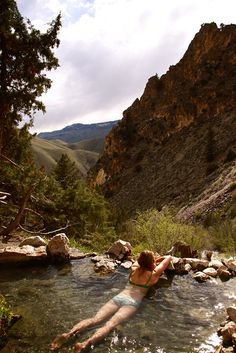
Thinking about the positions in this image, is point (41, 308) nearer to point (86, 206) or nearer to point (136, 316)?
point (136, 316)

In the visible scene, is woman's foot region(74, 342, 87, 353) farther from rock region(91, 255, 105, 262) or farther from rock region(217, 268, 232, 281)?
rock region(91, 255, 105, 262)

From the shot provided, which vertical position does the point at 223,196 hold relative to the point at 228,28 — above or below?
below

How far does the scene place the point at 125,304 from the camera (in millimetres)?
7910

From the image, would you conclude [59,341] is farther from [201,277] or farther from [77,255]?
[77,255]

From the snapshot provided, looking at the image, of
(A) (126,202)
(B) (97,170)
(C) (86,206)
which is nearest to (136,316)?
(C) (86,206)

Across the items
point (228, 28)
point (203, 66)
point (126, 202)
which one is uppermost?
point (228, 28)

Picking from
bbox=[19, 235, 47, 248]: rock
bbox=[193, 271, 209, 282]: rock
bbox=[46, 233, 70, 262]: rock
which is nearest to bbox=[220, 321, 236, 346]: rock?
bbox=[193, 271, 209, 282]: rock

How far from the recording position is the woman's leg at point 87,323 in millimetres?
6355

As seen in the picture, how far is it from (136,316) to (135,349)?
4.78 feet

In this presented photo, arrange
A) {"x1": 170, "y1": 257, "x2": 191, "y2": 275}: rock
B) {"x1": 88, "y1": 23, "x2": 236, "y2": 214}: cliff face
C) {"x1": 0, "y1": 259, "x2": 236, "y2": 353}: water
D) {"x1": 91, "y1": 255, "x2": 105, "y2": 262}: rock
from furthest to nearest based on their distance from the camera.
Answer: {"x1": 88, "y1": 23, "x2": 236, "y2": 214}: cliff face, {"x1": 91, "y1": 255, "x2": 105, "y2": 262}: rock, {"x1": 170, "y1": 257, "x2": 191, "y2": 275}: rock, {"x1": 0, "y1": 259, "x2": 236, "y2": 353}: water

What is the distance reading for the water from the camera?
21.5 ft

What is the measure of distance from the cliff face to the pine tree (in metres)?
34.7

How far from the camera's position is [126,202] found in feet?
205

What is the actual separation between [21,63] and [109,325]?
36.7ft
